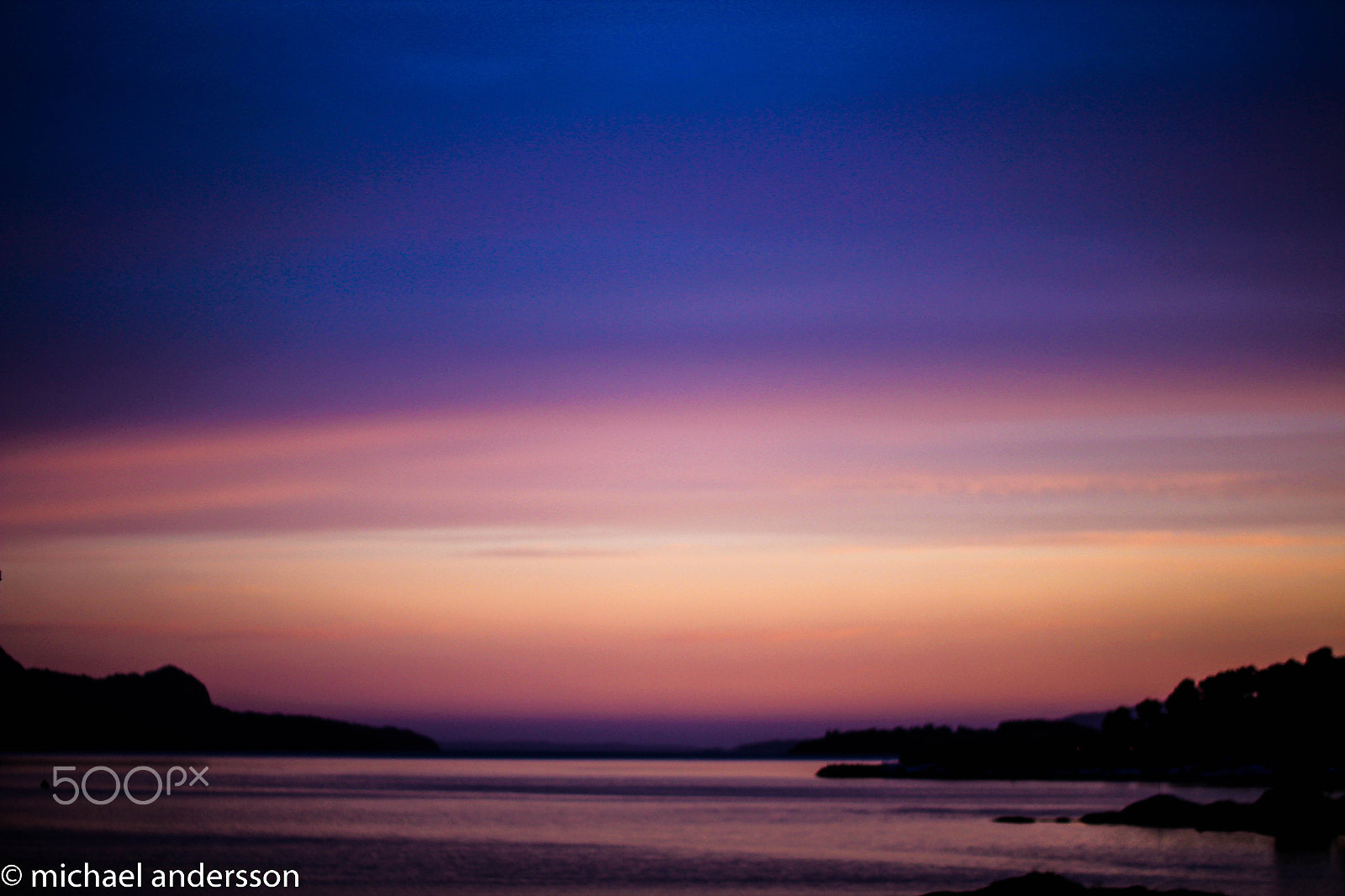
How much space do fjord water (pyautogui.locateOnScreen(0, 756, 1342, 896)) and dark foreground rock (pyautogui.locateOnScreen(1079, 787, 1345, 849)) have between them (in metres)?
1.06

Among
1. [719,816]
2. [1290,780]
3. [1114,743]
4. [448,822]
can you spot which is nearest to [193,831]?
[448,822]

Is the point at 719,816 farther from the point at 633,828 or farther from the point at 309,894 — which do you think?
the point at 309,894

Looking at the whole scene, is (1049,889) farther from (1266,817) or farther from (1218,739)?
(1218,739)

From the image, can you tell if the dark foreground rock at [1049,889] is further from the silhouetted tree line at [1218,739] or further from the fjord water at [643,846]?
the silhouetted tree line at [1218,739]

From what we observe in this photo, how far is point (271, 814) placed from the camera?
90125 mm

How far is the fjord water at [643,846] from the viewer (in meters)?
49.5

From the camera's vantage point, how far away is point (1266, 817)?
65125mm

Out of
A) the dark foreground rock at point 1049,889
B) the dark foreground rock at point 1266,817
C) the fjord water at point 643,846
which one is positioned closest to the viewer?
the dark foreground rock at point 1049,889

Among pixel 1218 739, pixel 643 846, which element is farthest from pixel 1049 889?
pixel 1218 739

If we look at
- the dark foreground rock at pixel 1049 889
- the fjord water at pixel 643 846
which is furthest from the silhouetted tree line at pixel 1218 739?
the dark foreground rock at pixel 1049 889

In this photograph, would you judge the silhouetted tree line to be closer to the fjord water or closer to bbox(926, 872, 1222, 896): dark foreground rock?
the fjord water

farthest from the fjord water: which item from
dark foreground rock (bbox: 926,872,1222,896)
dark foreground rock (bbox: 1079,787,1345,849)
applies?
dark foreground rock (bbox: 926,872,1222,896)

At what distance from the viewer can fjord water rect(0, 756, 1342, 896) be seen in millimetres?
49500

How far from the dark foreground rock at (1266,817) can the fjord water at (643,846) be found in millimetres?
1064
